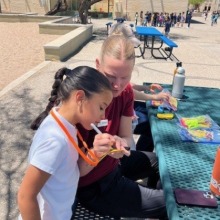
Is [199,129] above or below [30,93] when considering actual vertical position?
above

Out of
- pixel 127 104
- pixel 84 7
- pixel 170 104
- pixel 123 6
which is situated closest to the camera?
pixel 127 104

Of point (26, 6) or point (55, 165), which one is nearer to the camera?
point (55, 165)

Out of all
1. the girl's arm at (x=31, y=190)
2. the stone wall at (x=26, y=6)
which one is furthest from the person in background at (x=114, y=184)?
the stone wall at (x=26, y=6)

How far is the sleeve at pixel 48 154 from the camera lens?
121 cm

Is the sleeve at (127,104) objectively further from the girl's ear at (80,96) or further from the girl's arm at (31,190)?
the girl's arm at (31,190)

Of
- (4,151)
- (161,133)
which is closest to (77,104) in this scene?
(161,133)

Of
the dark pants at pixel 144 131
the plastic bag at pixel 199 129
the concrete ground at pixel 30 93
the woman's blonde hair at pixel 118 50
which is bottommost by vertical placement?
the concrete ground at pixel 30 93

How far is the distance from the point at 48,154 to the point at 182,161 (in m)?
0.88

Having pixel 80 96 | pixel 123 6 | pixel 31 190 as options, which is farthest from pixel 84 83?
pixel 123 6

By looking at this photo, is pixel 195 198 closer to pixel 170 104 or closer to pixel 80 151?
pixel 80 151

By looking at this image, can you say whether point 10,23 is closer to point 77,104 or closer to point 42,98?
point 42,98

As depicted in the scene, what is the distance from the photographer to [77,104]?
1.33m

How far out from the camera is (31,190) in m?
1.22

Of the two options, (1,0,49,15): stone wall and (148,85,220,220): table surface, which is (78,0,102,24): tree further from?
(1,0,49,15): stone wall
